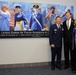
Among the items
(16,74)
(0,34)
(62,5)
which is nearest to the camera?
(16,74)

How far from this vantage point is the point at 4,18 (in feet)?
12.7

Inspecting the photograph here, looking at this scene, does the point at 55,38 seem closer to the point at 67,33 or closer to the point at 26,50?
the point at 67,33

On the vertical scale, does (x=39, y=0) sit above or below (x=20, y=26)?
above

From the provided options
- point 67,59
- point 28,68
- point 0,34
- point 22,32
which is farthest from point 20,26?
point 67,59

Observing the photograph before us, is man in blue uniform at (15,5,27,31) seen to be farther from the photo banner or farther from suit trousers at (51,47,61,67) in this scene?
suit trousers at (51,47,61,67)

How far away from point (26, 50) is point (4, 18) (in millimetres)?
1081

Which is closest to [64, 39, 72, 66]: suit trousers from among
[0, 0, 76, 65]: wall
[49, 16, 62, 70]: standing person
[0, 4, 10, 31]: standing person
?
[49, 16, 62, 70]: standing person

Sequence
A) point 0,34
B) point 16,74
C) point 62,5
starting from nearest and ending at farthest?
point 16,74 < point 0,34 < point 62,5

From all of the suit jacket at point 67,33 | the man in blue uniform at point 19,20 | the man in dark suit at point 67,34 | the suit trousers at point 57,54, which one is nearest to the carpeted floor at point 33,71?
the suit trousers at point 57,54

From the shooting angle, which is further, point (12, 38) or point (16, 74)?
point (12, 38)

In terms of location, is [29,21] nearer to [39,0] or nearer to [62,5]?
[39,0]

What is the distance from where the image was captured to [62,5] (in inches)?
167

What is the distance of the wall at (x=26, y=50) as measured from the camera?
397 cm

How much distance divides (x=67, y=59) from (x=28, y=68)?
1134mm
